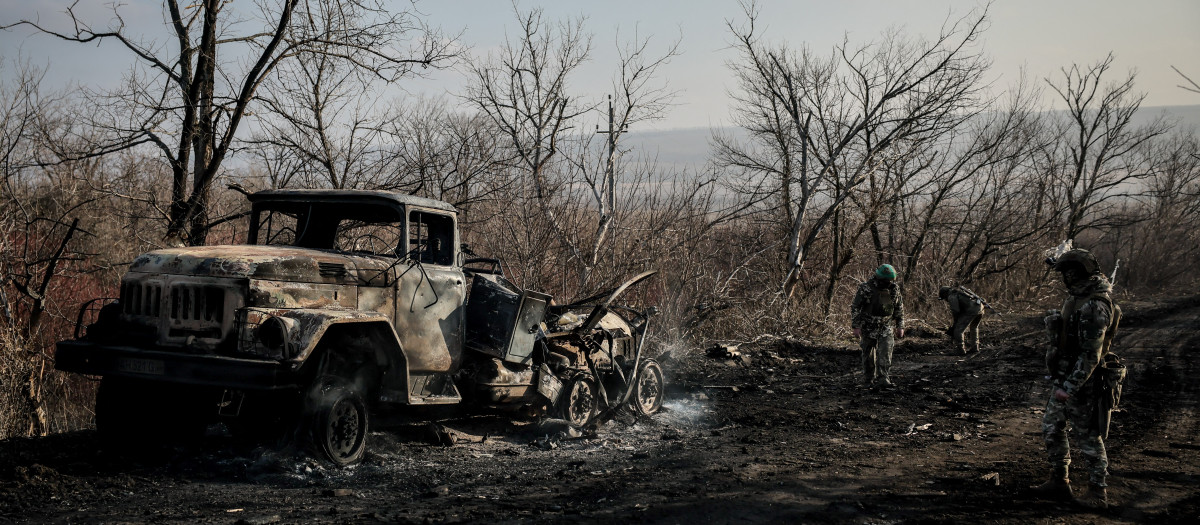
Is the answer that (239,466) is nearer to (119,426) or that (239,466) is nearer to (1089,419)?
(119,426)

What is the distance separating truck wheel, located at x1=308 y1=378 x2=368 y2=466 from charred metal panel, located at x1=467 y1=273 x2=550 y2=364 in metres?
1.55

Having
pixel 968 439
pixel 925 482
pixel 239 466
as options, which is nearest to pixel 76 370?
pixel 239 466

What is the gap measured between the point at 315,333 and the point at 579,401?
3642mm

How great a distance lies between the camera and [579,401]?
8.50 m

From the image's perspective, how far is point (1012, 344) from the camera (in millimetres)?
17531

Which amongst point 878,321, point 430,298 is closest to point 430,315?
point 430,298

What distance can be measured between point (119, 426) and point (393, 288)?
→ 7.40 feet

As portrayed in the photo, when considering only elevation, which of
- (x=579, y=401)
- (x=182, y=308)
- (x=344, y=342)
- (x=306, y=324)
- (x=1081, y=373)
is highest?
(x=182, y=308)

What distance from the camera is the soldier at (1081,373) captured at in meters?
5.76

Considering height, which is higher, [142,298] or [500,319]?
[142,298]

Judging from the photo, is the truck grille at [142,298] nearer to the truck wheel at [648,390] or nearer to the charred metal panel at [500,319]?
the charred metal panel at [500,319]

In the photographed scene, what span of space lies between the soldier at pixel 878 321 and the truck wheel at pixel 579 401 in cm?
514

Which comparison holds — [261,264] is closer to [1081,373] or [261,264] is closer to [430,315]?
[430,315]

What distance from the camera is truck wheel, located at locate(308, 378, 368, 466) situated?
5691mm
